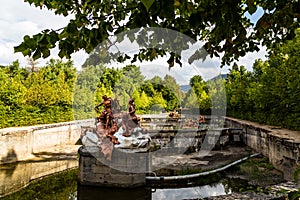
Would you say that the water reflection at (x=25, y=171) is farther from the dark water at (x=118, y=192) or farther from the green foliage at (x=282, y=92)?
the green foliage at (x=282, y=92)

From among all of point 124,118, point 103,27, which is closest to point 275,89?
point 124,118

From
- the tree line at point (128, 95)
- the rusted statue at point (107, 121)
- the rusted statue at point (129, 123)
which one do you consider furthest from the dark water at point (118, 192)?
the tree line at point (128, 95)

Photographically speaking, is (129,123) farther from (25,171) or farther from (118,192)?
(25,171)

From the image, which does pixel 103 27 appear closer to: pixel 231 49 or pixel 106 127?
pixel 231 49

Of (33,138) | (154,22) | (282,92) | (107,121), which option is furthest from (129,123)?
(154,22)

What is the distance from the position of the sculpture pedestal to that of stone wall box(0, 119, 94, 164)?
484 centimetres

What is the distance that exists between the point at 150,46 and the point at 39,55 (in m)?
2.32

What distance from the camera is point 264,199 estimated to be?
134 inches

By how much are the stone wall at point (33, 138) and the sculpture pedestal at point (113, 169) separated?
4843 mm

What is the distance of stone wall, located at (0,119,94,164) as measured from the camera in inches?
456

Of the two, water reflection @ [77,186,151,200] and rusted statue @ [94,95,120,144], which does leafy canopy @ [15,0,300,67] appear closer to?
water reflection @ [77,186,151,200]

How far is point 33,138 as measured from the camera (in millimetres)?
13320

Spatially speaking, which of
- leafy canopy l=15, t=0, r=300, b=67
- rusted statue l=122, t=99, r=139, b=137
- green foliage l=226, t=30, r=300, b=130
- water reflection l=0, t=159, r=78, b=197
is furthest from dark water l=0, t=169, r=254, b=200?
leafy canopy l=15, t=0, r=300, b=67

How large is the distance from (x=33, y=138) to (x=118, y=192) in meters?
7.16
